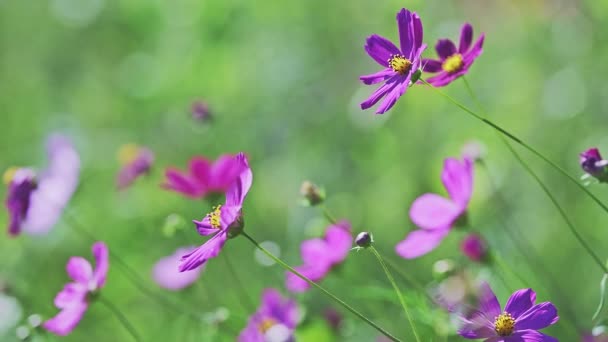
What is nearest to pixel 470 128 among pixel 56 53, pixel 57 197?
pixel 57 197

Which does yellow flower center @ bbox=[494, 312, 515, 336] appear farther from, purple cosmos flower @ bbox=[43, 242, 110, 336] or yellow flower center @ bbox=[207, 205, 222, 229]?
purple cosmos flower @ bbox=[43, 242, 110, 336]

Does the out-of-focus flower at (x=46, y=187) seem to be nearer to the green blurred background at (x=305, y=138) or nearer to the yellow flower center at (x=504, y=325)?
the green blurred background at (x=305, y=138)

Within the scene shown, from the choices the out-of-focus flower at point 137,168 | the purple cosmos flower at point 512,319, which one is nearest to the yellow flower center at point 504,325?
the purple cosmos flower at point 512,319

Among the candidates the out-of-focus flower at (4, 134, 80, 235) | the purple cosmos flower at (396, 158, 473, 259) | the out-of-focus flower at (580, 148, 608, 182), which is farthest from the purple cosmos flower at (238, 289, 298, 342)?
the out-of-focus flower at (580, 148, 608, 182)

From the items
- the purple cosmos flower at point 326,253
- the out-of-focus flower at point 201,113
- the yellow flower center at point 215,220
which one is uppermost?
the yellow flower center at point 215,220

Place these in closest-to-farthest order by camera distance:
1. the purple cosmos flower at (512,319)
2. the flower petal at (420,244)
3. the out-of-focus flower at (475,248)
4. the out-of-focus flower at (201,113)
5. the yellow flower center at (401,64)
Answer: the purple cosmos flower at (512,319) → the yellow flower center at (401,64) → the flower petal at (420,244) → the out-of-focus flower at (475,248) → the out-of-focus flower at (201,113)

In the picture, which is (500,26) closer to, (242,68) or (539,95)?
(539,95)
